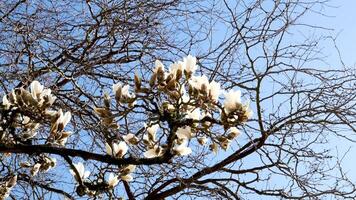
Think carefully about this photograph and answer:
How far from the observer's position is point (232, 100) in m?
1.88

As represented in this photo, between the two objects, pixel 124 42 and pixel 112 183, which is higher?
pixel 124 42

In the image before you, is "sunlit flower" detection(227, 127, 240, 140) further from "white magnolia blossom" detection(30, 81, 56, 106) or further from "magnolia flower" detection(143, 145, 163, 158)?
"white magnolia blossom" detection(30, 81, 56, 106)

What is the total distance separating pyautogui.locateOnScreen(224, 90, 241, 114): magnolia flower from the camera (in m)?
1.88

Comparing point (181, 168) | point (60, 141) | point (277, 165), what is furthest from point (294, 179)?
point (60, 141)

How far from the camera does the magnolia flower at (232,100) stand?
6.17 ft

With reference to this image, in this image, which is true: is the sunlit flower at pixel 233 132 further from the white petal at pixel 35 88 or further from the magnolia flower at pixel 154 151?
the white petal at pixel 35 88

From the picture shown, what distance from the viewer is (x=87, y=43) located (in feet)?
12.0

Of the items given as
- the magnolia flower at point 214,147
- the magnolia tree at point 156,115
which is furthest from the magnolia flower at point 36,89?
the magnolia flower at point 214,147

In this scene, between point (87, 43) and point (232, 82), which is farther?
point (87, 43)

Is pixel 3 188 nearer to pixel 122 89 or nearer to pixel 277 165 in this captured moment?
pixel 122 89

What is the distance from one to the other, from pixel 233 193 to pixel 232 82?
2.15 ft

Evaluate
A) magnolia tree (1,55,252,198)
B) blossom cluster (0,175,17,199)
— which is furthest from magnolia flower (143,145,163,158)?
blossom cluster (0,175,17,199)

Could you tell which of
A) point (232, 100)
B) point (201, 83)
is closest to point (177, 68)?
point (201, 83)

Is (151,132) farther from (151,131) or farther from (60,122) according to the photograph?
(60,122)
